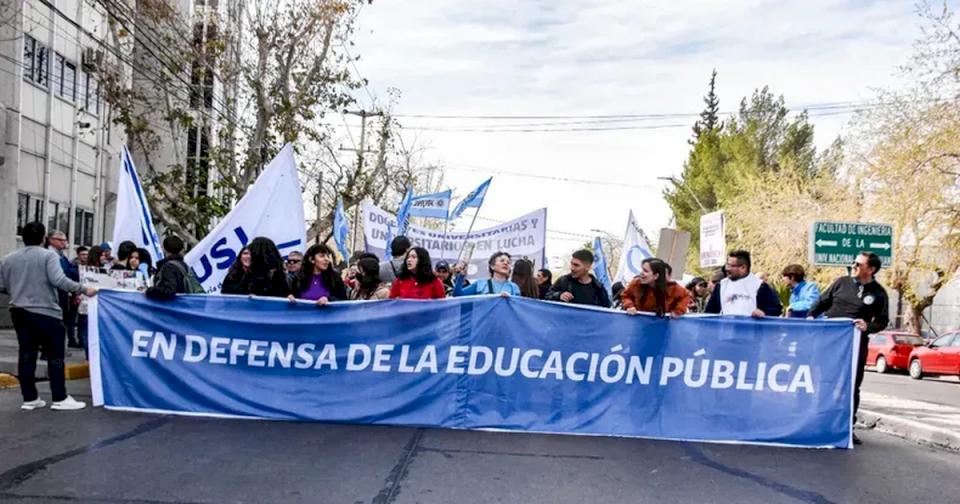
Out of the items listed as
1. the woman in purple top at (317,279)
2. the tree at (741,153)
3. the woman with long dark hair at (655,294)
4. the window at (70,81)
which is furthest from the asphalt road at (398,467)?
the tree at (741,153)

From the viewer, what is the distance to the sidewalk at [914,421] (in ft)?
29.6

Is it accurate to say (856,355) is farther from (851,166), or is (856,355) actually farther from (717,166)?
(717,166)

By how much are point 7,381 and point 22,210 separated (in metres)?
12.5

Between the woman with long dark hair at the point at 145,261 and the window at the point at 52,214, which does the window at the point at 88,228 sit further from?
the woman with long dark hair at the point at 145,261

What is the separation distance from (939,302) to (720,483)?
190 feet

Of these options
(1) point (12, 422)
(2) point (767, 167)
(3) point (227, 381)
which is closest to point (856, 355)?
(3) point (227, 381)

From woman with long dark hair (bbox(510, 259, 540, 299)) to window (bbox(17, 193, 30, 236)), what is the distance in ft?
51.4

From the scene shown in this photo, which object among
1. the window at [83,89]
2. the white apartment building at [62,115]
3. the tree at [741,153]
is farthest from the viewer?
the tree at [741,153]

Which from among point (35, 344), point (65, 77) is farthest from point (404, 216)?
point (65, 77)

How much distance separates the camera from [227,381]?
8.34 metres

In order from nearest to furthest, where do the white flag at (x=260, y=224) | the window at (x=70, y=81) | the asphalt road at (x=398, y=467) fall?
the asphalt road at (x=398, y=467) → the white flag at (x=260, y=224) → the window at (x=70, y=81)

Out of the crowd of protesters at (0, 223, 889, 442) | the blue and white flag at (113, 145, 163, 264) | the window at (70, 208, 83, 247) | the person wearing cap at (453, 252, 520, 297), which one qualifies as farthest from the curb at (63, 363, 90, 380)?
the window at (70, 208, 83, 247)

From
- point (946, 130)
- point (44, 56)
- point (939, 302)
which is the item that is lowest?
point (939, 302)

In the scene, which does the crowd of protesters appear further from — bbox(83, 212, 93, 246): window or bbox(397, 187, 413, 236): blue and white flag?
bbox(83, 212, 93, 246): window
